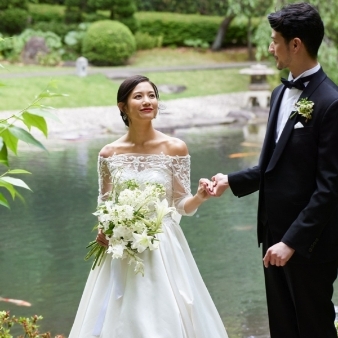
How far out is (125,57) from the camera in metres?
21.8

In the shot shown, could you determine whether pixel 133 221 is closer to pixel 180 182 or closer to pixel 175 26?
pixel 180 182

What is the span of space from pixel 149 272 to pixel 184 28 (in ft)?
74.8

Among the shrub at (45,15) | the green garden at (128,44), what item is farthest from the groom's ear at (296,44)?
the shrub at (45,15)

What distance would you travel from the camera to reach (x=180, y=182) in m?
3.35

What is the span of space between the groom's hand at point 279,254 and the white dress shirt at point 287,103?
41cm

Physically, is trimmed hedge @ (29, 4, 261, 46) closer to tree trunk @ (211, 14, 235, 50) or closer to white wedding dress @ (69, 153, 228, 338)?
tree trunk @ (211, 14, 235, 50)

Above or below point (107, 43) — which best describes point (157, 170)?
above

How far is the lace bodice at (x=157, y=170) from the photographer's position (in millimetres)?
3273

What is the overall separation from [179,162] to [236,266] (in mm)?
3494

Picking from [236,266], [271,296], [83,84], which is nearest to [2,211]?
[236,266]

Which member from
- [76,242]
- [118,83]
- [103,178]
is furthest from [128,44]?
[103,178]

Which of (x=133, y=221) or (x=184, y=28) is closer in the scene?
(x=133, y=221)

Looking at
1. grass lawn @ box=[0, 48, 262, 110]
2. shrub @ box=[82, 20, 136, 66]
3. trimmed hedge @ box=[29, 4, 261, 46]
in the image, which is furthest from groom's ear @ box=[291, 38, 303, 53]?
trimmed hedge @ box=[29, 4, 261, 46]

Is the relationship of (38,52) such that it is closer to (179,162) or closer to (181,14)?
(181,14)
